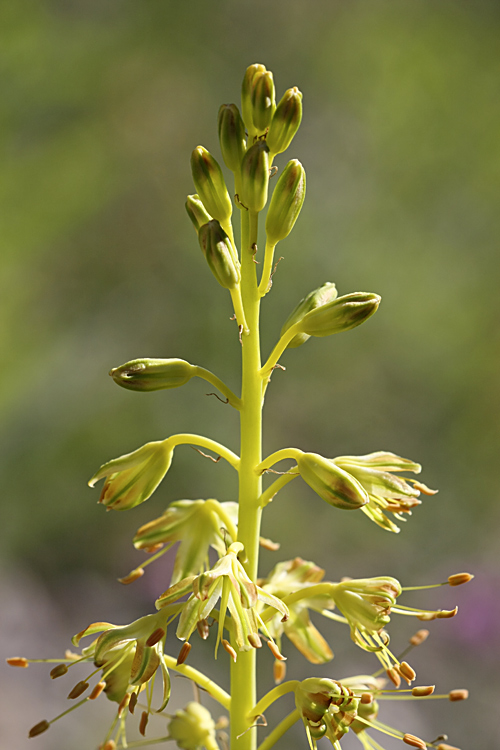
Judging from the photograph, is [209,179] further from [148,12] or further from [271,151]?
[148,12]

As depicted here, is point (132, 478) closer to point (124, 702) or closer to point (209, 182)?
point (124, 702)

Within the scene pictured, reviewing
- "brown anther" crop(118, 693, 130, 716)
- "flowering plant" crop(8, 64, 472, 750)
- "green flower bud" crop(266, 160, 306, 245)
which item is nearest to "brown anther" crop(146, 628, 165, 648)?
"flowering plant" crop(8, 64, 472, 750)

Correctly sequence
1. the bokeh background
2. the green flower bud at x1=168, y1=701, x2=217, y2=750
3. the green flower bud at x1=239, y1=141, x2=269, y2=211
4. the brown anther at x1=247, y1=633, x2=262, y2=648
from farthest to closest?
1. the bokeh background
2. the green flower bud at x1=168, y1=701, x2=217, y2=750
3. the green flower bud at x1=239, y1=141, x2=269, y2=211
4. the brown anther at x1=247, y1=633, x2=262, y2=648

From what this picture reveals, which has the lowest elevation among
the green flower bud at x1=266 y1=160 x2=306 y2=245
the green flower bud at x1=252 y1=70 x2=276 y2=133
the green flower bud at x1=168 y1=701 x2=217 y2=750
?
the green flower bud at x1=168 y1=701 x2=217 y2=750

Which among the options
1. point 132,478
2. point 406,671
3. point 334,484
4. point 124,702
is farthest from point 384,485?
point 124,702

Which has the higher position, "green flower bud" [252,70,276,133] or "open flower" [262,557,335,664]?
"green flower bud" [252,70,276,133]

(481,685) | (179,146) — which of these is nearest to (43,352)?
(179,146)

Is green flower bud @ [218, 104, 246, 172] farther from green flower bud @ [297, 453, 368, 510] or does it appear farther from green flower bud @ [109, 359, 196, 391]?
green flower bud @ [297, 453, 368, 510]
